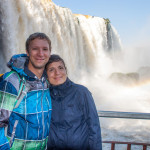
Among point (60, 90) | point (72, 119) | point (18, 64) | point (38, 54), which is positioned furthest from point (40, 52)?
point (72, 119)

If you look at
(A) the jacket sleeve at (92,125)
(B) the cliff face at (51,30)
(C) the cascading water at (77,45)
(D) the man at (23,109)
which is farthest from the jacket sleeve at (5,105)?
(B) the cliff face at (51,30)

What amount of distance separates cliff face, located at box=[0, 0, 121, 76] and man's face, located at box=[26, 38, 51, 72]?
6207 millimetres

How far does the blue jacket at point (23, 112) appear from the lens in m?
0.98

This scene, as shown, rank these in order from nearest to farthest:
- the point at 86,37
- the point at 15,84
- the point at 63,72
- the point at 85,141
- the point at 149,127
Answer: the point at 15,84 < the point at 85,141 < the point at 63,72 < the point at 149,127 < the point at 86,37

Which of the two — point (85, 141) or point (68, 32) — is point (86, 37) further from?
point (85, 141)

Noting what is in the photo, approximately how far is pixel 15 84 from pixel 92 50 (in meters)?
15.1

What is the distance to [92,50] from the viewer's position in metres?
15.8

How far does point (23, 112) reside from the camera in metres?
1.05

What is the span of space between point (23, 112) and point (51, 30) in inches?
341

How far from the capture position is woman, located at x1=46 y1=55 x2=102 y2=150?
1.22 m

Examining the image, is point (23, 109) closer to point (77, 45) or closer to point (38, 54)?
point (38, 54)

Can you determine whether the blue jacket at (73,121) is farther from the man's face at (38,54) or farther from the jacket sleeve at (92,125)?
the man's face at (38,54)

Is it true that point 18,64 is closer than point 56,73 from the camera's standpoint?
Yes

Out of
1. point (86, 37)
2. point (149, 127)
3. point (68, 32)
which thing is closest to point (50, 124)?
point (149, 127)
